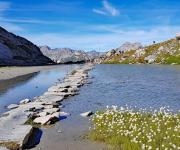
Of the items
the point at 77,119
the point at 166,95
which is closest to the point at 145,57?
the point at 166,95

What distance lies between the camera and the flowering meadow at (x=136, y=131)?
19.3 m

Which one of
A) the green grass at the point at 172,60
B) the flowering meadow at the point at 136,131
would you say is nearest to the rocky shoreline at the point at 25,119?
the flowering meadow at the point at 136,131

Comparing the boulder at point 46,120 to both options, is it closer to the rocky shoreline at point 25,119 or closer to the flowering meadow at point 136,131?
the rocky shoreline at point 25,119

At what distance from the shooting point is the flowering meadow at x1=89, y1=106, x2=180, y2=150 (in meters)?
19.3

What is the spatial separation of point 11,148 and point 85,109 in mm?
15078

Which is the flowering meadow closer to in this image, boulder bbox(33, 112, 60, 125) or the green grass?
boulder bbox(33, 112, 60, 125)

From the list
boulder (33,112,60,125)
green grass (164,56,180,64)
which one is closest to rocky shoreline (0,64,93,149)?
boulder (33,112,60,125)

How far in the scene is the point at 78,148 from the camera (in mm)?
20609

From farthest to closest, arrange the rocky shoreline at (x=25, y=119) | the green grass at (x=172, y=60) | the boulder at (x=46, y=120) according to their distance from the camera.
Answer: the green grass at (x=172, y=60)
the boulder at (x=46, y=120)
the rocky shoreline at (x=25, y=119)

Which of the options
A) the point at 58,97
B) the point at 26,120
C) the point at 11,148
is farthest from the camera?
the point at 58,97

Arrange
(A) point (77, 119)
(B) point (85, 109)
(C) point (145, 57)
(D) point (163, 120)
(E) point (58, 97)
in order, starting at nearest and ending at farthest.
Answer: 1. (D) point (163, 120)
2. (A) point (77, 119)
3. (B) point (85, 109)
4. (E) point (58, 97)
5. (C) point (145, 57)

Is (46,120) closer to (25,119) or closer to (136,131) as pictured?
(25,119)

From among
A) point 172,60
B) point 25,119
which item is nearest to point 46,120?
point 25,119

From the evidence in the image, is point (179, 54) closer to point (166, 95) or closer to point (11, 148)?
point (166, 95)
